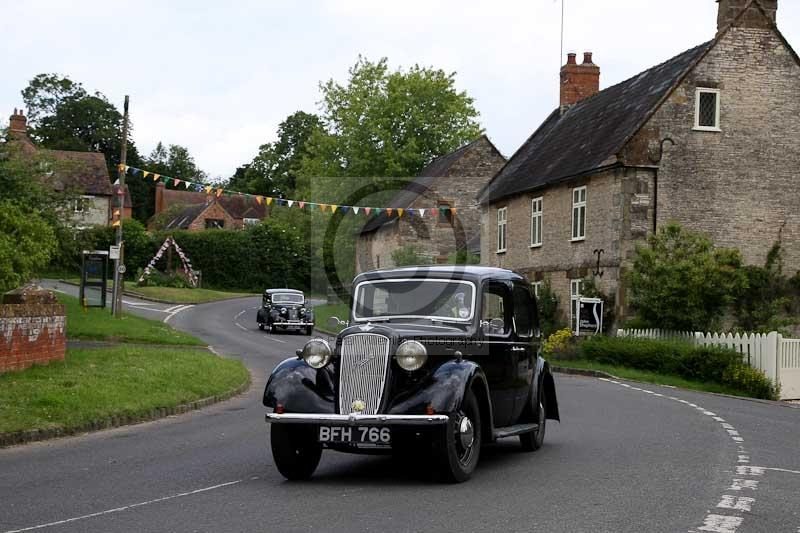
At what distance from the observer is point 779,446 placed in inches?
529

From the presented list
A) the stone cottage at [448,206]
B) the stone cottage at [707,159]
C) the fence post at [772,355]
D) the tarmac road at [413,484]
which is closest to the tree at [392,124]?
the stone cottage at [448,206]

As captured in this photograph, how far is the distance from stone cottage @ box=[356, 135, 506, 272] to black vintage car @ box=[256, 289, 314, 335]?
15067mm

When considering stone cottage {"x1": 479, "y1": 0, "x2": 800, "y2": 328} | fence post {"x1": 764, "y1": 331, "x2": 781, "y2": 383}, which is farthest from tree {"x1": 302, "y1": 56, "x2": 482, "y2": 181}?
fence post {"x1": 764, "y1": 331, "x2": 781, "y2": 383}

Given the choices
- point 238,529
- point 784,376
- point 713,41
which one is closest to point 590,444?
point 238,529

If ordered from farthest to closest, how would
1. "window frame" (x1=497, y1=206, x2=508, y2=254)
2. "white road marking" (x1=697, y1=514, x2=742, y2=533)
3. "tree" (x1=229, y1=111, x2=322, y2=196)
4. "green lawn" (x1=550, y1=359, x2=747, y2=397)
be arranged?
"tree" (x1=229, y1=111, x2=322, y2=196)
"window frame" (x1=497, y1=206, x2=508, y2=254)
"green lawn" (x1=550, y1=359, x2=747, y2=397)
"white road marking" (x1=697, y1=514, x2=742, y2=533)

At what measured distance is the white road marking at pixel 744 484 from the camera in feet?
31.3

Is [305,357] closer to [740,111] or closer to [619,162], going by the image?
[619,162]

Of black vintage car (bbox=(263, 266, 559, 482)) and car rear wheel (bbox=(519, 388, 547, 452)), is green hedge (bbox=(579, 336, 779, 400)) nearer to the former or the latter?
car rear wheel (bbox=(519, 388, 547, 452))

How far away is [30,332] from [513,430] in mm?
10642

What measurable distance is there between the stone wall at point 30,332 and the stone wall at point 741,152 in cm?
2049

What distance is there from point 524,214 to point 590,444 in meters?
28.5

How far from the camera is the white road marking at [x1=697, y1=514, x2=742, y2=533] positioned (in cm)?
752

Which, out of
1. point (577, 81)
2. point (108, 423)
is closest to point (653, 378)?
point (108, 423)

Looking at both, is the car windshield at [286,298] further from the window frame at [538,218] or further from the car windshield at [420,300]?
the car windshield at [420,300]
